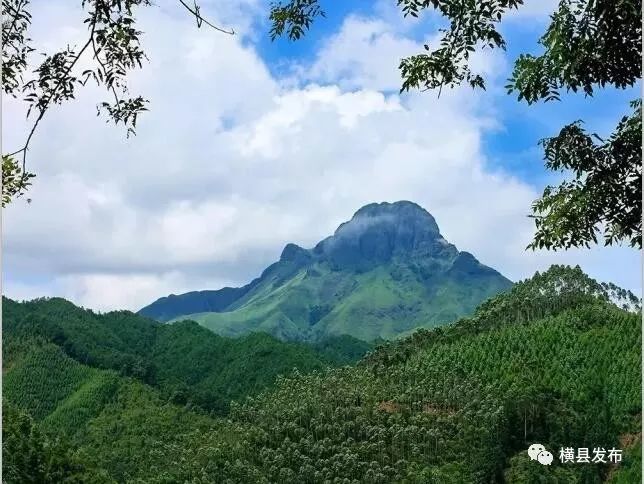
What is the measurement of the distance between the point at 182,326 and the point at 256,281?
284 ft

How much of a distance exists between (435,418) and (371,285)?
105081 millimetres

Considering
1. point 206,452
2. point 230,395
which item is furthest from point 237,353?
point 206,452

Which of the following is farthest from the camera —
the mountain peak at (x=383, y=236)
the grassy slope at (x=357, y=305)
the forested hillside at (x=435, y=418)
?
the mountain peak at (x=383, y=236)

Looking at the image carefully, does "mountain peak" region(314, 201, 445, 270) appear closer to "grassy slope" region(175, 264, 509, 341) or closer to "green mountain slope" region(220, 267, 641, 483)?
"grassy slope" region(175, 264, 509, 341)

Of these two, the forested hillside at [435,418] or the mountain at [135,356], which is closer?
the forested hillside at [435,418]

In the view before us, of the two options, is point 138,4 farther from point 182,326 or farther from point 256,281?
point 256,281

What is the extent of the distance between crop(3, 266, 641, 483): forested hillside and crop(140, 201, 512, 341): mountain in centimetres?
7206

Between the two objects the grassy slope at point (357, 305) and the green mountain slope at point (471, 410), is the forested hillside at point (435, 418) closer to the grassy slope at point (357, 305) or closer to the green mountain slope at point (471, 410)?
the green mountain slope at point (471, 410)

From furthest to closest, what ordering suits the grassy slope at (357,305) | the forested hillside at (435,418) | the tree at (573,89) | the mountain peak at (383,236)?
the mountain peak at (383,236) < the grassy slope at (357,305) < the forested hillside at (435,418) < the tree at (573,89)

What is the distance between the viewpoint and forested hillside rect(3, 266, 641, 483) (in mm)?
29109

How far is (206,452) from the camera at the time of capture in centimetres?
3288

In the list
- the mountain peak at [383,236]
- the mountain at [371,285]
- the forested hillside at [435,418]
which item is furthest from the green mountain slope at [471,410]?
the mountain peak at [383,236]

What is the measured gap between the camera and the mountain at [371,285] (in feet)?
411

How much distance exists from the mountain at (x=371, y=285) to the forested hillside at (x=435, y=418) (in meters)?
72.1
